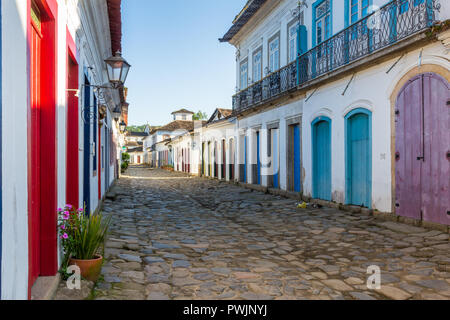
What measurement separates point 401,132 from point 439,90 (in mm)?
1208

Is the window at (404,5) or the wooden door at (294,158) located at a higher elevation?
the window at (404,5)

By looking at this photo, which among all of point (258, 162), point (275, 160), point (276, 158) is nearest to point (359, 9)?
point (276, 158)

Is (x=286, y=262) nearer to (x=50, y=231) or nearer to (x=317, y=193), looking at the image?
(x=50, y=231)

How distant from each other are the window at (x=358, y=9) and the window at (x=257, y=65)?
6950 mm

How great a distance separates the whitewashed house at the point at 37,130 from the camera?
87.4 inches

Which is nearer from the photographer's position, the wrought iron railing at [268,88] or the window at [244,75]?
the wrought iron railing at [268,88]

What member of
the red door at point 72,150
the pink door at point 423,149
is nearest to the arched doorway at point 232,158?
the pink door at point 423,149

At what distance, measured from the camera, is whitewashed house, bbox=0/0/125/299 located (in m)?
2.22

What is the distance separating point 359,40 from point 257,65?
8080 millimetres

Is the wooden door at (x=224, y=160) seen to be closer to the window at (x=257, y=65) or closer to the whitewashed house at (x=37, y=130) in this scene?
the window at (x=257, y=65)

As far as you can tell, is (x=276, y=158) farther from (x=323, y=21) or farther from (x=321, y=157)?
(x=323, y=21)

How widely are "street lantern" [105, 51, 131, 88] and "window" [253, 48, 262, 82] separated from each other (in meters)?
10.7

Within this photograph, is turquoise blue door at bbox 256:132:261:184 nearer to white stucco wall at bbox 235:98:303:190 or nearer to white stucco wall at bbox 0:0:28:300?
white stucco wall at bbox 235:98:303:190
